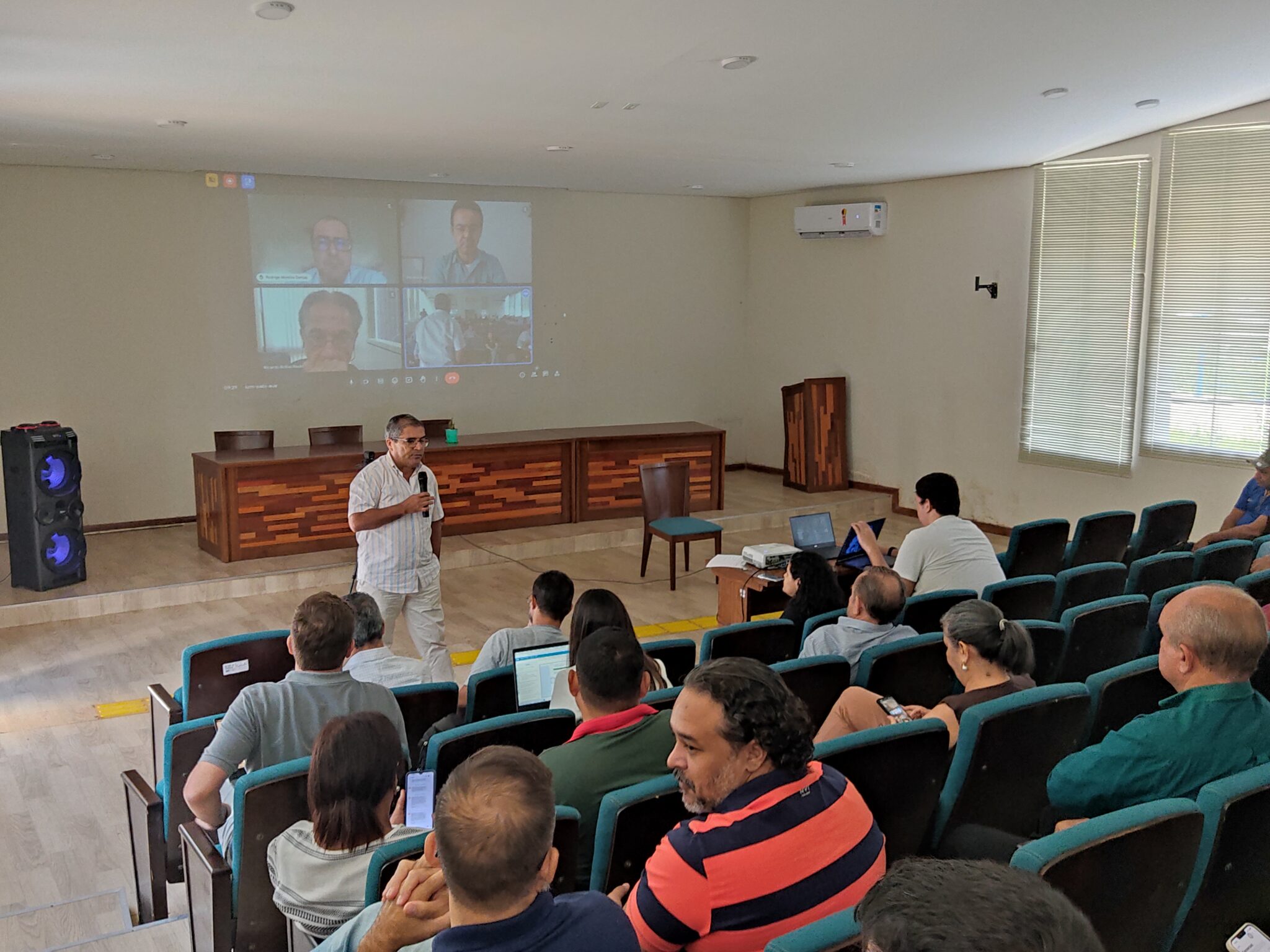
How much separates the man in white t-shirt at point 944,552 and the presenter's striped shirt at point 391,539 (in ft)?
7.53

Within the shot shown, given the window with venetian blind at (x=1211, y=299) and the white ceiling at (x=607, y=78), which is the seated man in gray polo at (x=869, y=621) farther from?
the window with venetian blind at (x=1211, y=299)

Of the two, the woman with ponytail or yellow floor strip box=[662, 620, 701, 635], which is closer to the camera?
the woman with ponytail

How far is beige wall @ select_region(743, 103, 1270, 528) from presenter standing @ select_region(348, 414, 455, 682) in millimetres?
5860

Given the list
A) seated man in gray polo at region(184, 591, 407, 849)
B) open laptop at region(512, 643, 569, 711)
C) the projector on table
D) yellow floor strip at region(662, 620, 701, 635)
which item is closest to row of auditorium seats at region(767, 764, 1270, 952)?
seated man in gray polo at region(184, 591, 407, 849)

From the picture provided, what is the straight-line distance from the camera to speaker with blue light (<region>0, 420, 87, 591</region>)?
7246mm

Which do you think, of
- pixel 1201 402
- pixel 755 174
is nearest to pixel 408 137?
pixel 755 174

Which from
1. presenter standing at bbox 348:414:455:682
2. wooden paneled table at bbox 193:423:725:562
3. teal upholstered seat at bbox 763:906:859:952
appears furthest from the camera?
wooden paneled table at bbox 193:423:725:562

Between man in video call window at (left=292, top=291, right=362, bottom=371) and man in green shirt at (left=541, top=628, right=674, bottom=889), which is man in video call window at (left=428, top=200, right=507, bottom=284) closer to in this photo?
man in video call window at (left=292, top=291, right=362, bottom=371)

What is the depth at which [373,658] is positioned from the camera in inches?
150

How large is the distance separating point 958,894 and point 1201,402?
26.4 feet

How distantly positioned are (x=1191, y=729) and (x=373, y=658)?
2.58 metres

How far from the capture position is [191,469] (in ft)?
31.7

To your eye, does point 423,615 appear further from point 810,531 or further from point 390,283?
point 390,283

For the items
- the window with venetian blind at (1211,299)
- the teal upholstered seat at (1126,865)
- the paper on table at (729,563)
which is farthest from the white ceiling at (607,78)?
the teal upholstered seat at (1126,865)
